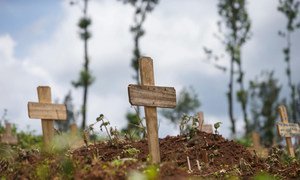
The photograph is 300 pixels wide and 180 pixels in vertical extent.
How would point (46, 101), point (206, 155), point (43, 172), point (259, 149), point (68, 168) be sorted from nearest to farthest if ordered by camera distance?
point (68, 168), point (43, 172), point (206, 155), point (46, 101), point (259, 149)

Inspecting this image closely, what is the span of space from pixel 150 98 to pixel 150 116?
249 mm

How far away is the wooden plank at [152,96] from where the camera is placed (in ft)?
26.2

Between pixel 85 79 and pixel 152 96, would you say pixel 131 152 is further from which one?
pixel 85 79

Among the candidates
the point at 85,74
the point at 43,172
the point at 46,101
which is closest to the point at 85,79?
the point at 85,74

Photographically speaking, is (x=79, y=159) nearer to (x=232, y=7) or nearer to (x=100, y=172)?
(x=100, y=172)

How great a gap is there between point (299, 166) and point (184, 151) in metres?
1.80

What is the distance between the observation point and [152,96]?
8352 millimetres

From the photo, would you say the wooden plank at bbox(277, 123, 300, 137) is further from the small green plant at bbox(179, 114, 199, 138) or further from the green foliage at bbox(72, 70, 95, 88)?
the green foliage at bbox(72, 70, 95, 88)

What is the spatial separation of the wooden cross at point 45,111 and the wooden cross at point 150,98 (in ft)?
9.58

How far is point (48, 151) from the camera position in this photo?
23.6 ft

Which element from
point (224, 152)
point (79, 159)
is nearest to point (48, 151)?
point (79, 159)

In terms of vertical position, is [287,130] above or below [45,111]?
below

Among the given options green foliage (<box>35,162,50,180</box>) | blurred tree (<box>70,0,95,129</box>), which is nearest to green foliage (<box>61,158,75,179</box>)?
green foliage (<box>35,162,50,180</box>)

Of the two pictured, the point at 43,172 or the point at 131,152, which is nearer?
the point at 43,172
